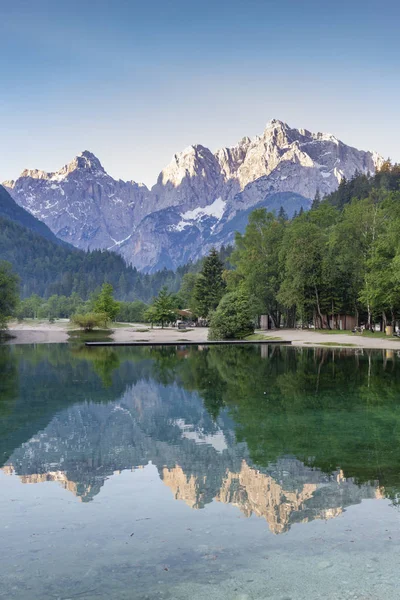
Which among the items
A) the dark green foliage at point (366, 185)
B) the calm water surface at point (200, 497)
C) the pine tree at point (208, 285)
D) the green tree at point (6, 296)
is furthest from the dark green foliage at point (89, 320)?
the dark green foliage at point (366, 185)

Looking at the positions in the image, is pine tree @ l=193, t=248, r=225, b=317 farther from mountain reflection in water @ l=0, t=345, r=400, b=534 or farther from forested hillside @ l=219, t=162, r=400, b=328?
mountain reflection in water @ l=0, t=345, r=400, b=534

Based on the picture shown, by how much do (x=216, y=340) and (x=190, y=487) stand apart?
50.4 m

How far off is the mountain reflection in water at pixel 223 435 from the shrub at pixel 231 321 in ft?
107

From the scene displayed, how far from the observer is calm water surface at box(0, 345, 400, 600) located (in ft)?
21.7

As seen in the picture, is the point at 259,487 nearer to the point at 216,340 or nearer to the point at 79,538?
the point at 79,538

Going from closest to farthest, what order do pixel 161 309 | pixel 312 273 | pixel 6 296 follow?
pixel 312 273, pixel 6 296, pixel 161 309

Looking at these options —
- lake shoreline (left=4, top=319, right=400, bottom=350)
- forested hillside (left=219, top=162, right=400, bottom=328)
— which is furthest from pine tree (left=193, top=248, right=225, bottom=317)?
lake shoreline (left=4, top=319, right=400, bottom=350)

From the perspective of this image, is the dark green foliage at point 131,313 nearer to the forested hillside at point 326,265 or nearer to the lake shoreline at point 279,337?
the forested hillside at point 326,265

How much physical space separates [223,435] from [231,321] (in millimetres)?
47281

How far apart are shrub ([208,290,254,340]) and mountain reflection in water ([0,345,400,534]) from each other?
32.5 metres

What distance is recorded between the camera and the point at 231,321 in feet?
202

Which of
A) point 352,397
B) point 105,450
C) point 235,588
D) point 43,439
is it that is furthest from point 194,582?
point 352,397

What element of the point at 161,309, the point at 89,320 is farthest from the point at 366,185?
the point at 89,320

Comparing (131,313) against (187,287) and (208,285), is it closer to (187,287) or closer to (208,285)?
(187,287)
